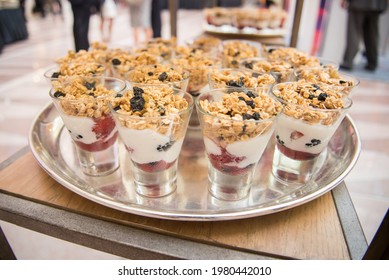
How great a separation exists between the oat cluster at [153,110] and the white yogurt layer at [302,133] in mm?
234

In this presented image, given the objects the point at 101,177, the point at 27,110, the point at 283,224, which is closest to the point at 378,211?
the point at 283,224

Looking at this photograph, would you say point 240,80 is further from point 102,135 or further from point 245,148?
point 102,135

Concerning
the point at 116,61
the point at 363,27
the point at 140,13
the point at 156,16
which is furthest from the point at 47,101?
the point at 363,27

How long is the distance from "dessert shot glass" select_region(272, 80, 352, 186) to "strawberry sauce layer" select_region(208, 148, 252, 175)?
0.48 ft

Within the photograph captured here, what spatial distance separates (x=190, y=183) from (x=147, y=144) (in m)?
0.19

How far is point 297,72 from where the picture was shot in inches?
40.3

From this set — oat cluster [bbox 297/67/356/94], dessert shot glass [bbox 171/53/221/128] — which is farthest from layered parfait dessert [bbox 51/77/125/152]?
oat cluster [bbox 297/67/356/94]

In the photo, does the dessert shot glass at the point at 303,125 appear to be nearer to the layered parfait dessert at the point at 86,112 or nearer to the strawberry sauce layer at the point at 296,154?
the strawberry sauce layer at the point at 296,154

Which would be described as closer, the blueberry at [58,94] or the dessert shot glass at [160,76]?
the blueberry at [58,94]

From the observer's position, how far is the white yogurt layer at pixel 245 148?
658 mm

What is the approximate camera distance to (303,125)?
0.73 metres

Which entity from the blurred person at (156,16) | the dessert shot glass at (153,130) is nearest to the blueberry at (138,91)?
the dessert shot glass at (153,130)

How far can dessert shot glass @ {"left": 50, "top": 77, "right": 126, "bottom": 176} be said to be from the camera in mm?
737

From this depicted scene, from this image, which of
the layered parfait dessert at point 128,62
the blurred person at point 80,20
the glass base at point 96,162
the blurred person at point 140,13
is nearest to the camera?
the glass base at point 96,162
